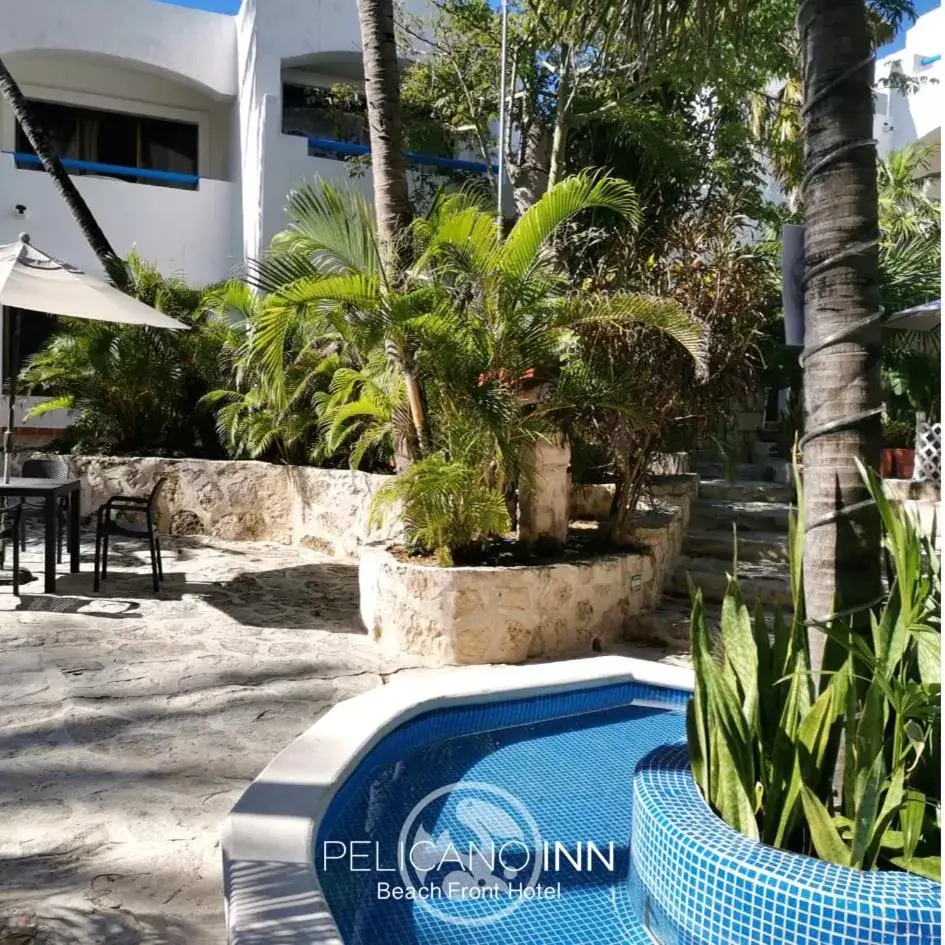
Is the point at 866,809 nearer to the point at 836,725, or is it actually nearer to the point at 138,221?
the point at 836,725

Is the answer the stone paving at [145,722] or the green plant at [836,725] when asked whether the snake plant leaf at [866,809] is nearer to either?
the green plant at [836,725]

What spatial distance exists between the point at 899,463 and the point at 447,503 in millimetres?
7925

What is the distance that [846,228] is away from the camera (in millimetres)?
2736

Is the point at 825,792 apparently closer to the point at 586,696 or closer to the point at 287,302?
the point at 586,696

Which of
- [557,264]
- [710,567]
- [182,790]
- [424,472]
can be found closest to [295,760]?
[182,790]

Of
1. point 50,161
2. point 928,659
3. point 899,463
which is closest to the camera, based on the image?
point 928,659

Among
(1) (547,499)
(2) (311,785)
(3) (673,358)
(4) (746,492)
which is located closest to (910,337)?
(4) (746,492)

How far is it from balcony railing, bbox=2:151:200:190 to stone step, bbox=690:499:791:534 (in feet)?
32.7

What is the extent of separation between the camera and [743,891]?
2.49 m

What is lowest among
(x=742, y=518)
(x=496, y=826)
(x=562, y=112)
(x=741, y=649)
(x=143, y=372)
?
(x=496, y=826)

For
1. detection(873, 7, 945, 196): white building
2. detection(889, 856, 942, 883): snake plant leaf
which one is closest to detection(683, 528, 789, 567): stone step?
detection(889, 856, 942, 883): snake plant leaf

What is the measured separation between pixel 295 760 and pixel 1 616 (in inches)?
142

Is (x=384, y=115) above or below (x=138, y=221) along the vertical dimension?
below

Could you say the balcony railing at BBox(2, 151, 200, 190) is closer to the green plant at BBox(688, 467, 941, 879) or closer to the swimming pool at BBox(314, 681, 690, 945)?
the swimming pool at BBox(314, 681, 690, 945)
